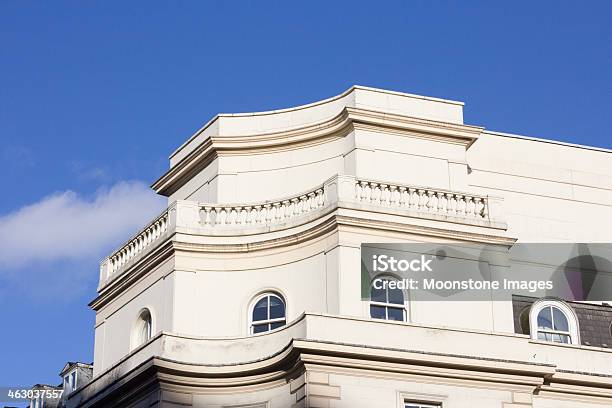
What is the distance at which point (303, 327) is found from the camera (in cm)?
3294

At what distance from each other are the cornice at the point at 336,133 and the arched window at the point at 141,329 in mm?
5450

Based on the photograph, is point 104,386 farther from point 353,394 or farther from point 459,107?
point 459,107

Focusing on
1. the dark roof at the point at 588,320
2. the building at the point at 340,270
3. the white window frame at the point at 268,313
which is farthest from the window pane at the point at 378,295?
the dark roof at the point at 588,320

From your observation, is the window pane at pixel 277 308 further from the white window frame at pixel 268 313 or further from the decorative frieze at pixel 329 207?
the decorative frieze at pixel 329 207

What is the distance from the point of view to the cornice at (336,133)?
38031mm

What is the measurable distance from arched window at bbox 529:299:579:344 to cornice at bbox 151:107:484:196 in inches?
216

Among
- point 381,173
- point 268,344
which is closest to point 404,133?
point 381,173

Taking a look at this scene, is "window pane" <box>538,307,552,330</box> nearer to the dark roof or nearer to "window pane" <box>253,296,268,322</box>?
the dark roof

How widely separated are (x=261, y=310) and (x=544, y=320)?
8.43 m

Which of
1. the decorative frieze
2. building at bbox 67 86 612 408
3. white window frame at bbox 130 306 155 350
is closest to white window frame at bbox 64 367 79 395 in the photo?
building at bbox 67 86 612 408

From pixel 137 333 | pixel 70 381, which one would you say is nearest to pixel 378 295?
pixel 137 333

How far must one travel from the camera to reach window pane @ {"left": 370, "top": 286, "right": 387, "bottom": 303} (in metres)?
35.0

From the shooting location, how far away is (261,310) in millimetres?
35875

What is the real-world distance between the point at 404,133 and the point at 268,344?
841 cm
